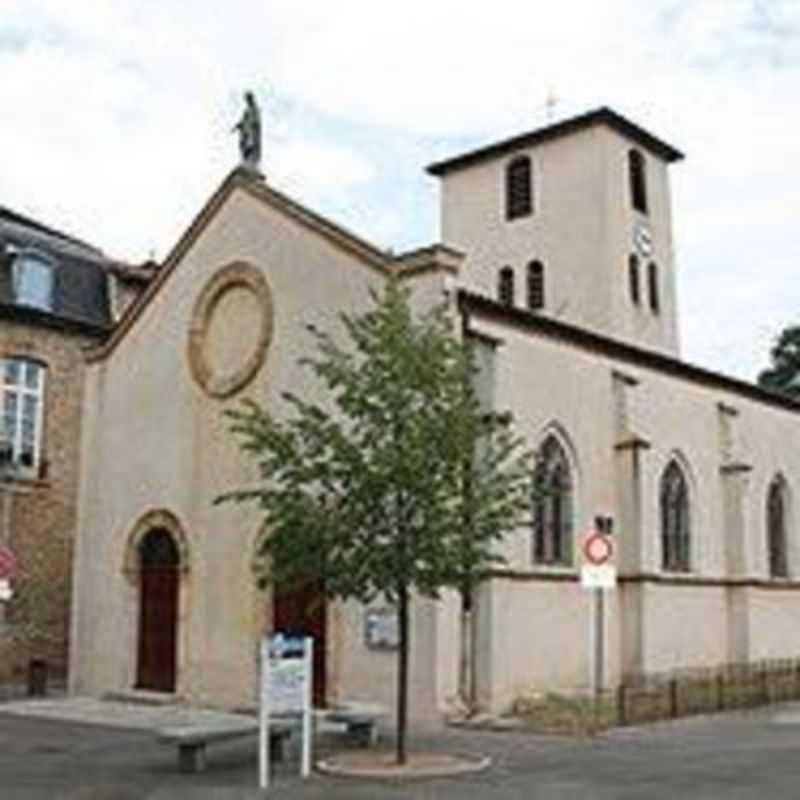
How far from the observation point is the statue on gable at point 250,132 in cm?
2738

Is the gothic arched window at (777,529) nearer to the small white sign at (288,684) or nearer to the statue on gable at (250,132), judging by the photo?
the statue on gable at (250,132)

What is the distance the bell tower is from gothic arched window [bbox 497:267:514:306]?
29 millimetres

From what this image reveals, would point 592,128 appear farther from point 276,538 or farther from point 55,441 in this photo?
point 276,538

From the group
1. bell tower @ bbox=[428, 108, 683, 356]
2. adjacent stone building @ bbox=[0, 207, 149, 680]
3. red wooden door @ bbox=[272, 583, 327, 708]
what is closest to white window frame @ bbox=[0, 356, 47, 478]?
adjacent stone building @ bbox=[0, 207, 149, 680]

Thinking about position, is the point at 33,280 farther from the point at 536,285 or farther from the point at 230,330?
the point at 536,285

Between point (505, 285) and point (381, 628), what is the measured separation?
1972 cm

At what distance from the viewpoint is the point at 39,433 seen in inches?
1288

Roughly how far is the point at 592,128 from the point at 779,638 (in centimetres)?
1590

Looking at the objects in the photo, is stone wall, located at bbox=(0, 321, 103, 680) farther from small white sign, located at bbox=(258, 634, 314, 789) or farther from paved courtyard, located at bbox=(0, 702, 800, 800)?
small white sign, located at bbox=(258, 634, 314, 789)

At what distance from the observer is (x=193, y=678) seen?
2561 centimetres

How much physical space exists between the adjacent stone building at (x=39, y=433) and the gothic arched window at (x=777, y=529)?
54.2ft

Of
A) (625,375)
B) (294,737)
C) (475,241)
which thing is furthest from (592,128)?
(294,737)

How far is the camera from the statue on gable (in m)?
27.4

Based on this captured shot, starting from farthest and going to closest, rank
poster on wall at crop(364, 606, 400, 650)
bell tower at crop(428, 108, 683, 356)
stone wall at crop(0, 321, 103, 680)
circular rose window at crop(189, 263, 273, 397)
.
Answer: bell tower at crop(428, 108, 683, 356) → stone wall at crop(0, 321, 103, 680) → circular rose window at crop(189, 263, 273, 397) → poster on wall at crop(364, 606, 400, 650)
